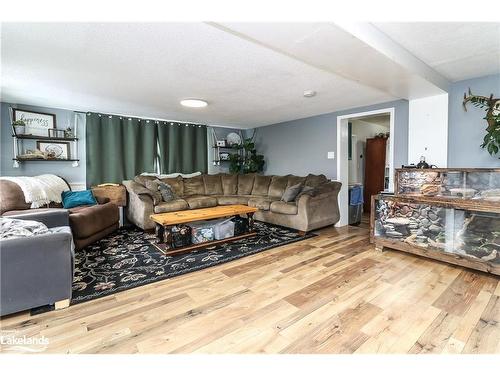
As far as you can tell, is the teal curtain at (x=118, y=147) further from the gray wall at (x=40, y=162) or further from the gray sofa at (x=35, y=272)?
the gray sofa at (x=35, y=272)

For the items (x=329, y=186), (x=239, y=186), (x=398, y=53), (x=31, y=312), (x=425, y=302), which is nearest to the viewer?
(x=31, y=312)

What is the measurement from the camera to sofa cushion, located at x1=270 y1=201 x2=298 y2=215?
3712mm

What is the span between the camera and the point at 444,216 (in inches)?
102

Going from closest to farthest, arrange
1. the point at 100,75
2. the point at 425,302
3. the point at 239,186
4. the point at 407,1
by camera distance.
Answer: the point at 407,1 → the point at 425,302 → the point at 100,75 → the point at 239,186

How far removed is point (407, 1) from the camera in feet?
4.93

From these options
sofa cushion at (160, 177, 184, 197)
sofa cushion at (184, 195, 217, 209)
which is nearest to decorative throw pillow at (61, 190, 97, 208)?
sofa cushion at (160, 177, 184, 197)

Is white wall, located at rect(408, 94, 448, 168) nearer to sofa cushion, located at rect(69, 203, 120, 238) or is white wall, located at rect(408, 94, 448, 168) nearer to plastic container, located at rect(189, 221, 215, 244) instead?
plastic container, located at rect(189, 221, 215, 244)

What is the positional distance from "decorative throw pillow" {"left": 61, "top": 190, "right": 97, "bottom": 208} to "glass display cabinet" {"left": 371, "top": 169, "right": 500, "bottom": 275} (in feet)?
13.4

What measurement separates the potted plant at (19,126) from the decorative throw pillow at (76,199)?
1184 millimetres

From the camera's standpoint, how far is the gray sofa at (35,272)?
5.08 ft
